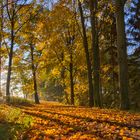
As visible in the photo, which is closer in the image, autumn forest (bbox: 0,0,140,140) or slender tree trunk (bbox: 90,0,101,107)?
autumn forest (bbox: 0,0,140,140)

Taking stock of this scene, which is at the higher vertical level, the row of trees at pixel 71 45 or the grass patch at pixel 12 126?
the row of trees at pixel 71 45

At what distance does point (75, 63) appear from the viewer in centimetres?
3472

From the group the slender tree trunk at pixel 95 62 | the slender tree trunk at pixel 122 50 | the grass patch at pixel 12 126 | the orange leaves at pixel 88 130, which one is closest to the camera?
the orange leaves at pixel 88 130

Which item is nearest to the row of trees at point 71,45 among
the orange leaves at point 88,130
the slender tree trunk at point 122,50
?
the slender tree trunk at point 122,50

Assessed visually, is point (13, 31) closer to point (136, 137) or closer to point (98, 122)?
point (98, 122)

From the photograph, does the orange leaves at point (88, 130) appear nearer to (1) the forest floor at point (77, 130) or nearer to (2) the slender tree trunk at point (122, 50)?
(1) the forest floor at point (77, 130)

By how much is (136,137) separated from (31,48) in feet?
105

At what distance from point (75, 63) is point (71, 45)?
5.69 ft

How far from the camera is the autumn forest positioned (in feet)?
32.8

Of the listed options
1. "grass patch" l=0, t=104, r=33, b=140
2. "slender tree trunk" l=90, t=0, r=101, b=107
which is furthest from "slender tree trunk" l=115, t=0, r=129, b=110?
"slender tree trunk" l=90, t=0, r=101, b=107

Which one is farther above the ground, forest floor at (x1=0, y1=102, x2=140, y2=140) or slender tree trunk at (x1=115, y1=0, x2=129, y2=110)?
slender tree trunk at (x1=115, y1=0, x2=129, y2=110)

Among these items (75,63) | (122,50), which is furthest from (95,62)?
(75,63)

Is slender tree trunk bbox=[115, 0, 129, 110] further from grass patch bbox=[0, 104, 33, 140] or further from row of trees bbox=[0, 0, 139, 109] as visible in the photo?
grass patch bbox=[0, 104, 33, 140]

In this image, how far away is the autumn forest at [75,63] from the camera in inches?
394
